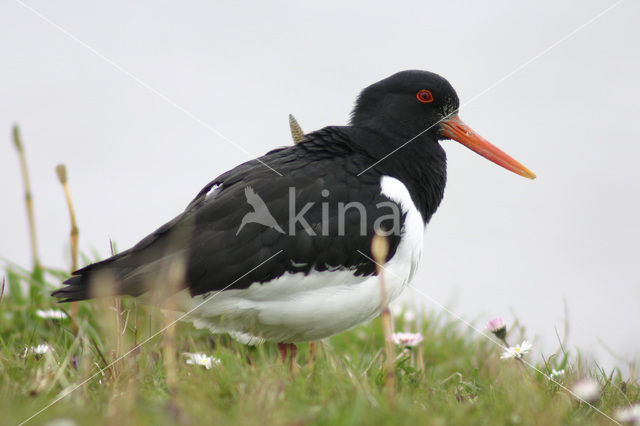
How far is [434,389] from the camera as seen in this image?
350 cm

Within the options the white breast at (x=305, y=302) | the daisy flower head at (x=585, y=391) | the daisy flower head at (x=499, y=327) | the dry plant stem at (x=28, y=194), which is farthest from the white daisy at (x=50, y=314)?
the daisy flower head at (x=585, y=391)

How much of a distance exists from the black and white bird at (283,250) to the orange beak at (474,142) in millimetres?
959

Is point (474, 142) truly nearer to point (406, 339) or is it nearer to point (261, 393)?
point (406, 339)

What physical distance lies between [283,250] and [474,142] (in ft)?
6.93

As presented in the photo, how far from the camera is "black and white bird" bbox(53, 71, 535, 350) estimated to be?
3926mm

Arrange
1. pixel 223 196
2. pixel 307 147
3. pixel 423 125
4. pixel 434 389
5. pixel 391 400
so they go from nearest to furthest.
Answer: pixel 391 400, pixel 434 389, pixel 223 196, pixel 307 147, pixel 423 125

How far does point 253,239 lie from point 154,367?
86 cm

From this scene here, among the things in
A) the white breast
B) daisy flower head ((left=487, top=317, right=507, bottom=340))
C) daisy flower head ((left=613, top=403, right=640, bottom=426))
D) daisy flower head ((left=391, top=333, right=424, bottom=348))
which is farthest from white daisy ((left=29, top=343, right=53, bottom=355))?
daisy flower head ((left=613, top=403, right=640, bottom=426))

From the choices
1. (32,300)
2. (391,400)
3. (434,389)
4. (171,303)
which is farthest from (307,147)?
(32,300)

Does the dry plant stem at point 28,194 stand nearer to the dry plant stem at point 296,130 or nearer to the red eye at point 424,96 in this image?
the dry plant stem at point 296,130

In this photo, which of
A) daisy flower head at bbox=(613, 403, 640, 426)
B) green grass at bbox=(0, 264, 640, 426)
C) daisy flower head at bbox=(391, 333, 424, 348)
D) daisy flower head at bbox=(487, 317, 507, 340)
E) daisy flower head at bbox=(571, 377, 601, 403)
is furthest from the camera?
daisy flower head at bbox=(391, 333, 424, 348)

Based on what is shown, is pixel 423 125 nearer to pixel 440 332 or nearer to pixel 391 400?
pixel 440 332

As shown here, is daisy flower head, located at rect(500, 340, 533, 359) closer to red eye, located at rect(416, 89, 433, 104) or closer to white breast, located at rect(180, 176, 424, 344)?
white breast, located at rect(180, 176, 424, 344)

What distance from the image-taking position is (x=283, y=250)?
3941 millimetres
